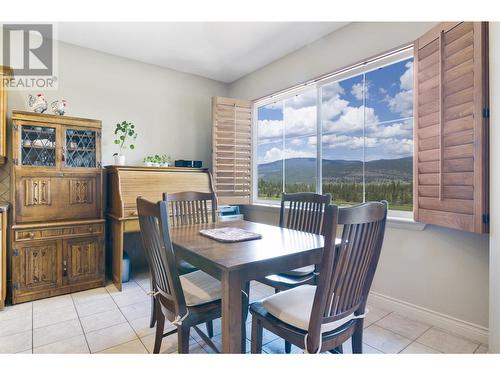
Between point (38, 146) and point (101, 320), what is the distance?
70.2 inches

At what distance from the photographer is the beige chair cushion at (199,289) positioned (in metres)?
1.52

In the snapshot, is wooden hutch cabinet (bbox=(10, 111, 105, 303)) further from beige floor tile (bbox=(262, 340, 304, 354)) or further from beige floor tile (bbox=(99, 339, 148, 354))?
beige floor tile (bbox=(262, 340, 304, 354))

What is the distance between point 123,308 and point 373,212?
231 cm

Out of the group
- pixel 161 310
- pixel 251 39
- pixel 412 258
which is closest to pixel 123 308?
pixel 161 310

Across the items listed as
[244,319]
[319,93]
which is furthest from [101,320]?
[319,93]

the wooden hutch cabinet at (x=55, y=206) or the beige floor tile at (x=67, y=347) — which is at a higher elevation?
the wooden hutch cabinet at (x=55, y=206)

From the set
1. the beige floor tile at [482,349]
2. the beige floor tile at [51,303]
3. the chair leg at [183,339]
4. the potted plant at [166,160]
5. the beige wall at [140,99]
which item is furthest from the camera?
the potted plant at [166,160]

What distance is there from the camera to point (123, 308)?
96.0 inches

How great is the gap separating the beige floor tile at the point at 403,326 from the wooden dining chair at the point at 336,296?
922 millimetres

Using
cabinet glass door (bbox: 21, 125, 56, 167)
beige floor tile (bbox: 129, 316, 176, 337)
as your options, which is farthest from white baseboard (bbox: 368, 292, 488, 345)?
cabinet glass door (bbox: 21, 125, 56, 167)

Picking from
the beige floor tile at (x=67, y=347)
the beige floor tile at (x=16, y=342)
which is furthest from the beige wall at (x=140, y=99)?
the beige floor tile at (x=67, y=347)

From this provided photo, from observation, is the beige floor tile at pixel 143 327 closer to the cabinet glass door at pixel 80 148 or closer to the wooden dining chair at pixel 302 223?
the wooden dining chair at pixel 302 223

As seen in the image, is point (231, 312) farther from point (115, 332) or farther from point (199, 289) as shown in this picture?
point (115, 332)
